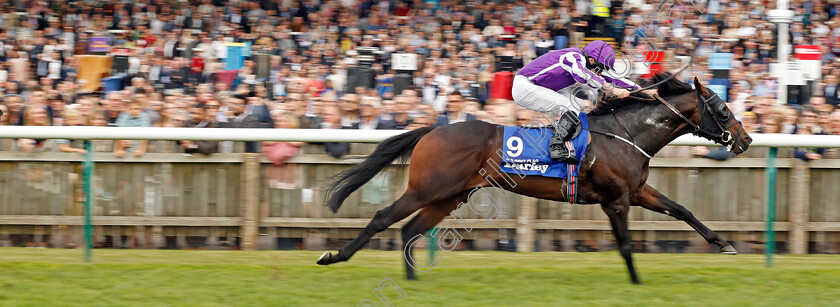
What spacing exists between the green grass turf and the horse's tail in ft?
1.55

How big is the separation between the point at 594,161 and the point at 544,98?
0.63m

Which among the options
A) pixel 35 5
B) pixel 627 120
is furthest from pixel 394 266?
pixel 35 5

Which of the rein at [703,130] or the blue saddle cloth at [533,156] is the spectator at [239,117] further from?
the rein at [703,130]

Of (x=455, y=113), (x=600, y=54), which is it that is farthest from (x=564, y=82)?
(x=455, y=113)

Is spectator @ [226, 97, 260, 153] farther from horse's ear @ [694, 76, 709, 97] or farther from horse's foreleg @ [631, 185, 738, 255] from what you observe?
horse's ear @ [694, 76, 709, 97]

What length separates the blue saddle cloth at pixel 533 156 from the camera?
536 centimetres

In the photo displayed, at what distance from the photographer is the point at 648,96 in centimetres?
561

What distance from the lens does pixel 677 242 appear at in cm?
657

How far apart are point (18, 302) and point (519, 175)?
284 cm

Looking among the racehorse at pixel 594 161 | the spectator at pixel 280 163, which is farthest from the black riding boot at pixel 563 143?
the spectator at pixel 280 163

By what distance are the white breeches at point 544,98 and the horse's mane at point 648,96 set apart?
16cm

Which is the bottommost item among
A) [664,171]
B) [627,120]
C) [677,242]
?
[677,242]

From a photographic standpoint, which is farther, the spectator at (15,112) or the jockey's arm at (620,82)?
the spectator at (15,112)

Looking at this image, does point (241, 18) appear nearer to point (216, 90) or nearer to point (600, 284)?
point (216, 90)
